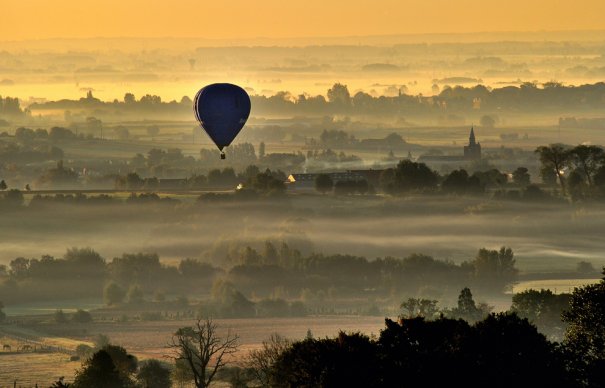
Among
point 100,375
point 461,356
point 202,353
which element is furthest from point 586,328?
point 100,375

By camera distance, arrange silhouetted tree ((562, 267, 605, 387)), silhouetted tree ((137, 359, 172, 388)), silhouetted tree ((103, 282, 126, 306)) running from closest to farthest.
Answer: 1. silhouetted tree ((562, 267, 605, 387))
2. silhouetted tree ((137, 359, 172, 388))
3. silhouetted tree ((103, 282, 126, 306))

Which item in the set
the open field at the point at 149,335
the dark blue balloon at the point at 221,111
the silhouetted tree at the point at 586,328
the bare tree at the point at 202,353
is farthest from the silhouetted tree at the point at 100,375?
the dark blue balloon at the point at 221,111

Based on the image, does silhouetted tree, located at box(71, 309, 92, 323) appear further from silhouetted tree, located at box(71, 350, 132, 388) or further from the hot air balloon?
silhouetted tree, located at box(71, 350, 132, 388)

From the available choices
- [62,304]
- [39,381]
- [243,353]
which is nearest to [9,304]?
[62,304]

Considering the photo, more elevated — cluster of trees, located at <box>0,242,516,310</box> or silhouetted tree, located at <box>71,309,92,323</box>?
cluster of trees, located at <box>0,242,516,310</box>

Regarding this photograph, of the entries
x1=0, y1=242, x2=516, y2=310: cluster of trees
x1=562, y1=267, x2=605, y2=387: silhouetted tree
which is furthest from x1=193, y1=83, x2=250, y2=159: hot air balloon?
x1=562, y1=267, x2=605, y2=387: silhouetted tree

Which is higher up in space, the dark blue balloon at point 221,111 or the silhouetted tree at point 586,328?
the dark blue balloon at point 221,111

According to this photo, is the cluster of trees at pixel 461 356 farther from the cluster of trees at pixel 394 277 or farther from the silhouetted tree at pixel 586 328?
the cluster of trees at pixel 394 277

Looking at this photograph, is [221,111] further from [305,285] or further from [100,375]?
[305,285]

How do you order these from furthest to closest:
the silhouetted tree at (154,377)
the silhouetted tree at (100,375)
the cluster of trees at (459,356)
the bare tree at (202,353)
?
1. the silhouetted tree at (154,377)
2. the silhouetted tree at (100,375)
3. the bare tree at (202,353)
4. the cluster of trees at (459,356)
